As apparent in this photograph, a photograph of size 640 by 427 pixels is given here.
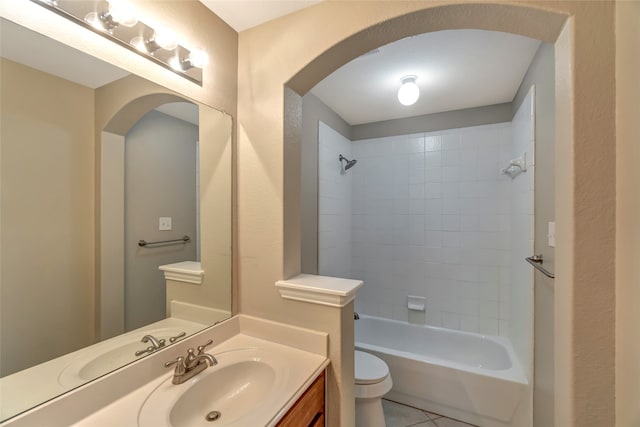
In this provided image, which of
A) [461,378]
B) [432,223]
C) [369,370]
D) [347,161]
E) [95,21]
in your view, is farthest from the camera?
[347,161]

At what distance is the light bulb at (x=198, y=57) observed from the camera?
3.52 ft

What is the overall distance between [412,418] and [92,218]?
A: 232 centimetres

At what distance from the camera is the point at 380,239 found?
2.78 m

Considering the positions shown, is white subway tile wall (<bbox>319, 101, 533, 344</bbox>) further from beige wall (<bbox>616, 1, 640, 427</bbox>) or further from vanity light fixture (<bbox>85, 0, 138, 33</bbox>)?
vanity light fixture (<bbox>85, 0, 138, 33</bbox>)

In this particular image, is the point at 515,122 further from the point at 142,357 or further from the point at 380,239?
the point at 142,357

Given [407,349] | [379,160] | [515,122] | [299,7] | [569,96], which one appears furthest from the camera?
[379,160]

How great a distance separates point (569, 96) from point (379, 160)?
1995 mm

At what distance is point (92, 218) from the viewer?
2.81ft

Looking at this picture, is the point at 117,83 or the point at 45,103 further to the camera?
the point at 117,83

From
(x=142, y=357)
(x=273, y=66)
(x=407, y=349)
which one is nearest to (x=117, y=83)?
(x=273, y=66)

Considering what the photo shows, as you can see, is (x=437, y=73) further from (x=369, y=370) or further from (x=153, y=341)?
(x=153, y=341)

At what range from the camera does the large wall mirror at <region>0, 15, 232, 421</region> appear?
68 centimetres

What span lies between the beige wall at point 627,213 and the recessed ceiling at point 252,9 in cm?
107

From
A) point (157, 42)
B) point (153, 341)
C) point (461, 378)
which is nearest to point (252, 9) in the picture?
point (157, 42)
